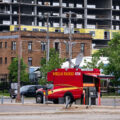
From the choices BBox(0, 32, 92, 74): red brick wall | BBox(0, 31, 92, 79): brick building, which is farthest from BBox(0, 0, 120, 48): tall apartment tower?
BBox(0, 31, 92, 79): brick building

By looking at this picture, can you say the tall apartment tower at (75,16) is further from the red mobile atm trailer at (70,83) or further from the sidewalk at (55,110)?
the sidewalk at (55,110)

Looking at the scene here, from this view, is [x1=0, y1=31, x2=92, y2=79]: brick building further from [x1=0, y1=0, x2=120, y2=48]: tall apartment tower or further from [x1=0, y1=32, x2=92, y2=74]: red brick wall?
[x1=0, y1=0, x2=120, y2=48]: tall apartment tower

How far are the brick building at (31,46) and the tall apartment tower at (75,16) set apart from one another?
54.3 ft

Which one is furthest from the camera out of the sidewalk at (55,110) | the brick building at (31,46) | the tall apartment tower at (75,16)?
the tall apartment tower at (75,16)

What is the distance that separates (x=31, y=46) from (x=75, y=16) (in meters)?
26.6

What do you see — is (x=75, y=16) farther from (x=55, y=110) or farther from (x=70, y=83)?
(x=55, y=110)

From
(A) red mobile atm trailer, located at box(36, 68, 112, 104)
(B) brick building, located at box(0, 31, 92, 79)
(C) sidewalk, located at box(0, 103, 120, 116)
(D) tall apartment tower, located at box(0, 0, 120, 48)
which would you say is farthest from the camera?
(D) tall apartment tower, located at box(0, 0, 120, 48)

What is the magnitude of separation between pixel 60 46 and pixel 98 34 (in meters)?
24.4

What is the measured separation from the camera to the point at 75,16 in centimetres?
10962

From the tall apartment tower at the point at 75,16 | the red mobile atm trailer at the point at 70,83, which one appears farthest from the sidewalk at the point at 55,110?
the tall apartment tower at the point at 75,16

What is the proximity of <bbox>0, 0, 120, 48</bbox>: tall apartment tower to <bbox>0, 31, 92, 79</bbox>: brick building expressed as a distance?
651 inches

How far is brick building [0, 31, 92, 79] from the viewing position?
8469 cm

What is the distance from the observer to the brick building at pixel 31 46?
278ft

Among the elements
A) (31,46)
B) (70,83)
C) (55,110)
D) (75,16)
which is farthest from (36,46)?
(55,110)
